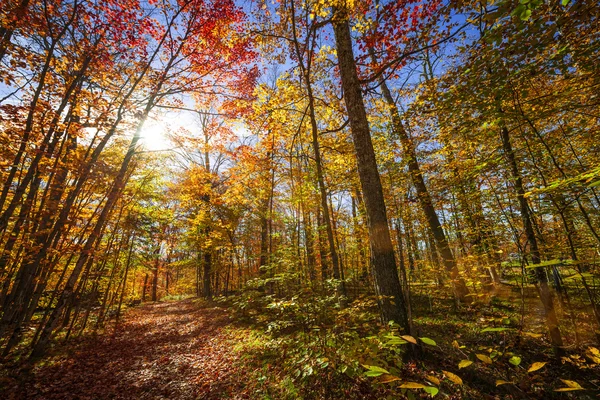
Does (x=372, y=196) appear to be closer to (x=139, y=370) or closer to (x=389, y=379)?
(x=389, y=379)

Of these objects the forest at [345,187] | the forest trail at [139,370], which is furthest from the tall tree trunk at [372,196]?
the forest trail at [139,370]

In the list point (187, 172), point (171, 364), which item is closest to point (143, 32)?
point (187, 172)

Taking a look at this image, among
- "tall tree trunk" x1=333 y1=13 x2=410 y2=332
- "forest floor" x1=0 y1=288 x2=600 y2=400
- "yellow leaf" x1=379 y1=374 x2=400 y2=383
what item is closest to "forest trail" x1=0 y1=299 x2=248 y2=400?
"forest floor" x1=0 y1=288 x2=600 y2=400

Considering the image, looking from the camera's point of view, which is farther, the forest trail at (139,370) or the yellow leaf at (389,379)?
the forest trail at (139,370)

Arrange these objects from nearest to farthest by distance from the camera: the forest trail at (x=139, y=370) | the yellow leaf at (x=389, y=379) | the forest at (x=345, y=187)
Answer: the yellow leaf at (x=389, y=379), the forest at (x=345, y=187), the forest trail at (x=139, y=370)

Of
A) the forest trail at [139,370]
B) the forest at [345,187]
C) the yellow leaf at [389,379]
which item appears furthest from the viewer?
the forest trail at [139,370]

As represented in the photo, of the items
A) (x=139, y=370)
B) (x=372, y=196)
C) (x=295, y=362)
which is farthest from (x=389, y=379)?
(x=139, y=370)

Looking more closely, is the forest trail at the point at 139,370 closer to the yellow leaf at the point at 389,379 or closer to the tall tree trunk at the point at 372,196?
the tall tree trunk at the point at 372,196

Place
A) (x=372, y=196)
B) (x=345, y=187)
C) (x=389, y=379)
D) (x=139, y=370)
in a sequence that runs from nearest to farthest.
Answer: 1. (x=389, y=379)
2. (x=372, y=196)
3. (x=139, y=370)
4. (x=345, y=187)

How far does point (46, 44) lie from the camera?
5148 mm

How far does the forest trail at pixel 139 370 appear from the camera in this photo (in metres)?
4.71

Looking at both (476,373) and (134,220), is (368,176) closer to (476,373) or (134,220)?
(476,373)

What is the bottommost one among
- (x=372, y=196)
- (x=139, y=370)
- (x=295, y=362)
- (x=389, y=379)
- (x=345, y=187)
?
(x=139, y=370)

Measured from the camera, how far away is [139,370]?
5754 millimetres
